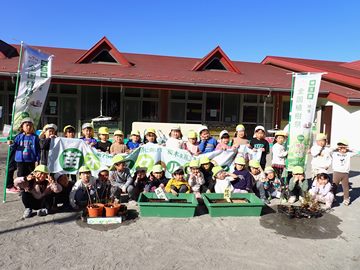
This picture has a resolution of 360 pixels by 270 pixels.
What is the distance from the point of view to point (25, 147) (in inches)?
220

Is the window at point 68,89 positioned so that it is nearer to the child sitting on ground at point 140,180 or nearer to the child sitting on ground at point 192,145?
the child sitting on ground at point 192,145

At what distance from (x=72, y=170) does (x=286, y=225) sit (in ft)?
12.9

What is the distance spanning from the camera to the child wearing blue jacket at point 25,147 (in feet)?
18.3

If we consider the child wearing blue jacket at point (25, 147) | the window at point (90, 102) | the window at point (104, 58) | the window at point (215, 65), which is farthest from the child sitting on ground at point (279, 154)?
the window at point (104, 58)

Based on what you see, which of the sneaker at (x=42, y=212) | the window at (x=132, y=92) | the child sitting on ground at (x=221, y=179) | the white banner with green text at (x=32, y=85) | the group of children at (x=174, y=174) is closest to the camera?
the sneaker at (x=42, y=212)

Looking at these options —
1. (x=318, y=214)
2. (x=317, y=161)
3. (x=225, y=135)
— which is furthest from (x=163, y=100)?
(x=318, y=214)

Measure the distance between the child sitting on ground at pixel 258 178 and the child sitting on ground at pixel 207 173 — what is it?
787mm

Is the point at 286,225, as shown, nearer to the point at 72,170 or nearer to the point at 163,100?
the point at 72,170

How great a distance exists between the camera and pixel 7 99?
46.5 feet

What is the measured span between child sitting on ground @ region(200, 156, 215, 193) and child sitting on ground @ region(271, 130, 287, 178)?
1.45 m

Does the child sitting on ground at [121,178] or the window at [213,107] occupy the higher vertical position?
the window at [213,107]

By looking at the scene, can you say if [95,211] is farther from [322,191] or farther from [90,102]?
[90,102]

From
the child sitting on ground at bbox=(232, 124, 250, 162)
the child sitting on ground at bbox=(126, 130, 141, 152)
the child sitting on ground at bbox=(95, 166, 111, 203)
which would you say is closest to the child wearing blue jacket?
the child sitting on ground at bbox=(95, 166, 111, 203)

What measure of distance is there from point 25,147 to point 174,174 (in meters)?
2.66
